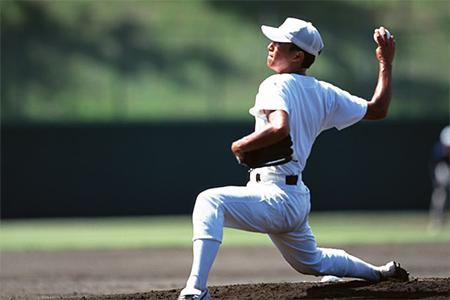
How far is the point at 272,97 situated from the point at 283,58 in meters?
0.43

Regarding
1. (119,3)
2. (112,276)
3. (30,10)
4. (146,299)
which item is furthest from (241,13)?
(146,299)

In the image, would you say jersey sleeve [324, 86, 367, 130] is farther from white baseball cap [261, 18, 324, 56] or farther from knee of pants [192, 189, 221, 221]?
knee of pants [192, 189, 221, 221]

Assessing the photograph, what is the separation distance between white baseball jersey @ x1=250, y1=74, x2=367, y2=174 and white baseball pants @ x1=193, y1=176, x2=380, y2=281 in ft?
0.49

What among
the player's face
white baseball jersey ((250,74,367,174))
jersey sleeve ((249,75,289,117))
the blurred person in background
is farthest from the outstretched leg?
the blurred person in background

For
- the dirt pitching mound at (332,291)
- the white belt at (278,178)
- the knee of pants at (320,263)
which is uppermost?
the white belt at (278,178)

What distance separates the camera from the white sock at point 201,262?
6156 millimetres

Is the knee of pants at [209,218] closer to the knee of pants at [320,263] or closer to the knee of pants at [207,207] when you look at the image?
the knee of pants at [207,207]

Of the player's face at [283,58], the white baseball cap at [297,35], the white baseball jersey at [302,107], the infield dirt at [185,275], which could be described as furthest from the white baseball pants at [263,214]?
the white baseball cap at [297,35]

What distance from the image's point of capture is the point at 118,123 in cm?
2291

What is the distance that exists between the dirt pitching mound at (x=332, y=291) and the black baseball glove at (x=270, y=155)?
86cm

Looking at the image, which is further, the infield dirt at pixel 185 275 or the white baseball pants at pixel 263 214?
the infield dirt at pixel 185 275

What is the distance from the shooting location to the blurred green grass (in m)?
15.7

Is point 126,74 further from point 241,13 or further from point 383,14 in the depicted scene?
point 383,14

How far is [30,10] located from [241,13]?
187 inches
